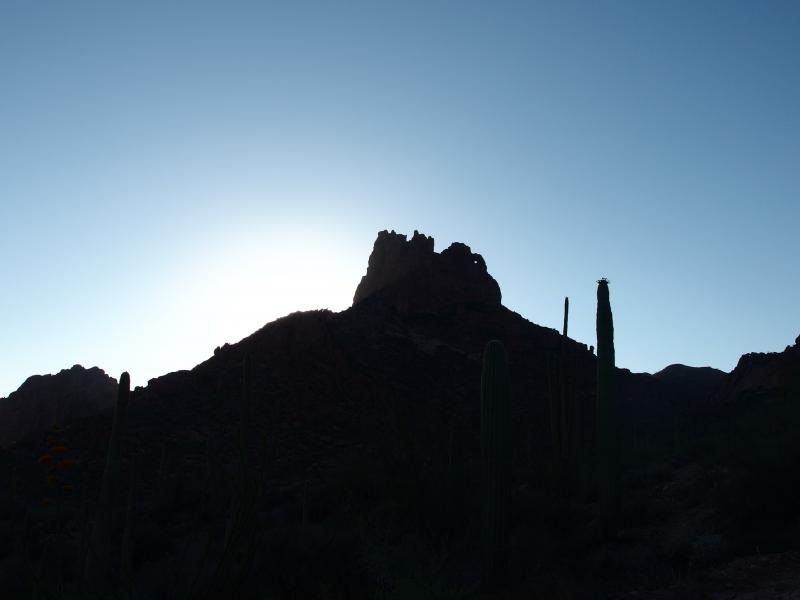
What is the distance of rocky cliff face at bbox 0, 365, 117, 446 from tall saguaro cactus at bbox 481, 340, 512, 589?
52.4 meters

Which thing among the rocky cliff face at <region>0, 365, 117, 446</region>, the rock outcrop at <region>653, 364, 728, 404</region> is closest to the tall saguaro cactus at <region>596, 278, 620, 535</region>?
the rock outcrop at <region>653, 364, 728, 404</region>

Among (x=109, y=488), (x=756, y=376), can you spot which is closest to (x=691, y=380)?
(x=756, y=376)

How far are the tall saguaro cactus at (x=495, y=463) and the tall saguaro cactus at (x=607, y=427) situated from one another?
403cm

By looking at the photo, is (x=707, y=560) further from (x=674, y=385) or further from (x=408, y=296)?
(x=674, y=385)

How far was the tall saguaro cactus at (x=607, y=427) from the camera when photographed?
49.1ft

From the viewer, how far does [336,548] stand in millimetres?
9797

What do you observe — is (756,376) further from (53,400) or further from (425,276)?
(53,400)

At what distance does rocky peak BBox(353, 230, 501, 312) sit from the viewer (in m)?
60.6

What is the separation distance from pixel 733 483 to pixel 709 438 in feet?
37.1

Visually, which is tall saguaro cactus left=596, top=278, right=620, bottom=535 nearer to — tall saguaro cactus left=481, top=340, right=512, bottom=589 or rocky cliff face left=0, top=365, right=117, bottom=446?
tall saguaro cactus left=481, top=340, right=512, bottom=589

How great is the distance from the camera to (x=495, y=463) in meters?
11.8

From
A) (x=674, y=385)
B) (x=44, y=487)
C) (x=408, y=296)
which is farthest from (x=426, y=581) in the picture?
(x=674, y=385)

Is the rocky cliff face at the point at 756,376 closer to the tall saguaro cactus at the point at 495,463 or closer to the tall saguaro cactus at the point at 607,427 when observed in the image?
the tall saguaro cactus at the point at 607,427

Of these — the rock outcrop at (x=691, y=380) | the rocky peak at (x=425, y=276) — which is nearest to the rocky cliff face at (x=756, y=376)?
the rock outcrop at (x=691, y=380)
